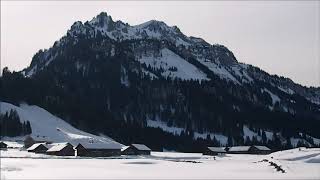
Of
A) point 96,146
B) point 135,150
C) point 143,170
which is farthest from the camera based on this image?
point 135,150

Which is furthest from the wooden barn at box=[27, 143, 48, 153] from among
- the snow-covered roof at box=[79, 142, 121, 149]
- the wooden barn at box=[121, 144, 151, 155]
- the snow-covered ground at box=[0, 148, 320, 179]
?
the snow-covered ground at box=[0, 148, 320, 179]

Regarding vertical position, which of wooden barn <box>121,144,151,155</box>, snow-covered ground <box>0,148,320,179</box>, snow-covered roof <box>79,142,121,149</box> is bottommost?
snow-covered ground <box>0,148,320,179</box>

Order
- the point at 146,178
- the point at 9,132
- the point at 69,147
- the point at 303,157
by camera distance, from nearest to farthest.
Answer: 1. the point at 146,178
2. the point at 303,157
3. the point at 69,147
4. the point at 9,132

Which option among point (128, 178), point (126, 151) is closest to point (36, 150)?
point (126, 151)

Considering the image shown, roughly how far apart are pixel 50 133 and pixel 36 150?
158 ft

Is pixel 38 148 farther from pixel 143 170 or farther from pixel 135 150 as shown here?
pixel 143 170

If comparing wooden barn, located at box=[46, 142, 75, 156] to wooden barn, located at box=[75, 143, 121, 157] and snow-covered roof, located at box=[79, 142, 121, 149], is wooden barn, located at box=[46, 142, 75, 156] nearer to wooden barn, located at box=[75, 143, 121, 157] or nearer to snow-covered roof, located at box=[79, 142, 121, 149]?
wooden barn, located at box=[75, 143, 121, 157]

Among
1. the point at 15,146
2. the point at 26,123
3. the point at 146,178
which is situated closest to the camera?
the point at 146,178

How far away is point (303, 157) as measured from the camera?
124 m

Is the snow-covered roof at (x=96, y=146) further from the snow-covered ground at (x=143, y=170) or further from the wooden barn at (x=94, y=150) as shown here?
the snow-covered ground at (x=143, y=170)

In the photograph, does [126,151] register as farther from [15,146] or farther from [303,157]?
[303,157]

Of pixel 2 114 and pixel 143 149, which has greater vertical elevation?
pixel 2 114

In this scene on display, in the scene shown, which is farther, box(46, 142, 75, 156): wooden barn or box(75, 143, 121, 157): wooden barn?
box(75, 143, 121, 157): wooden barn

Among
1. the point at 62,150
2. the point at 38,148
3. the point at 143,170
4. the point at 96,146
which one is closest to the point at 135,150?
the point at 96,146
